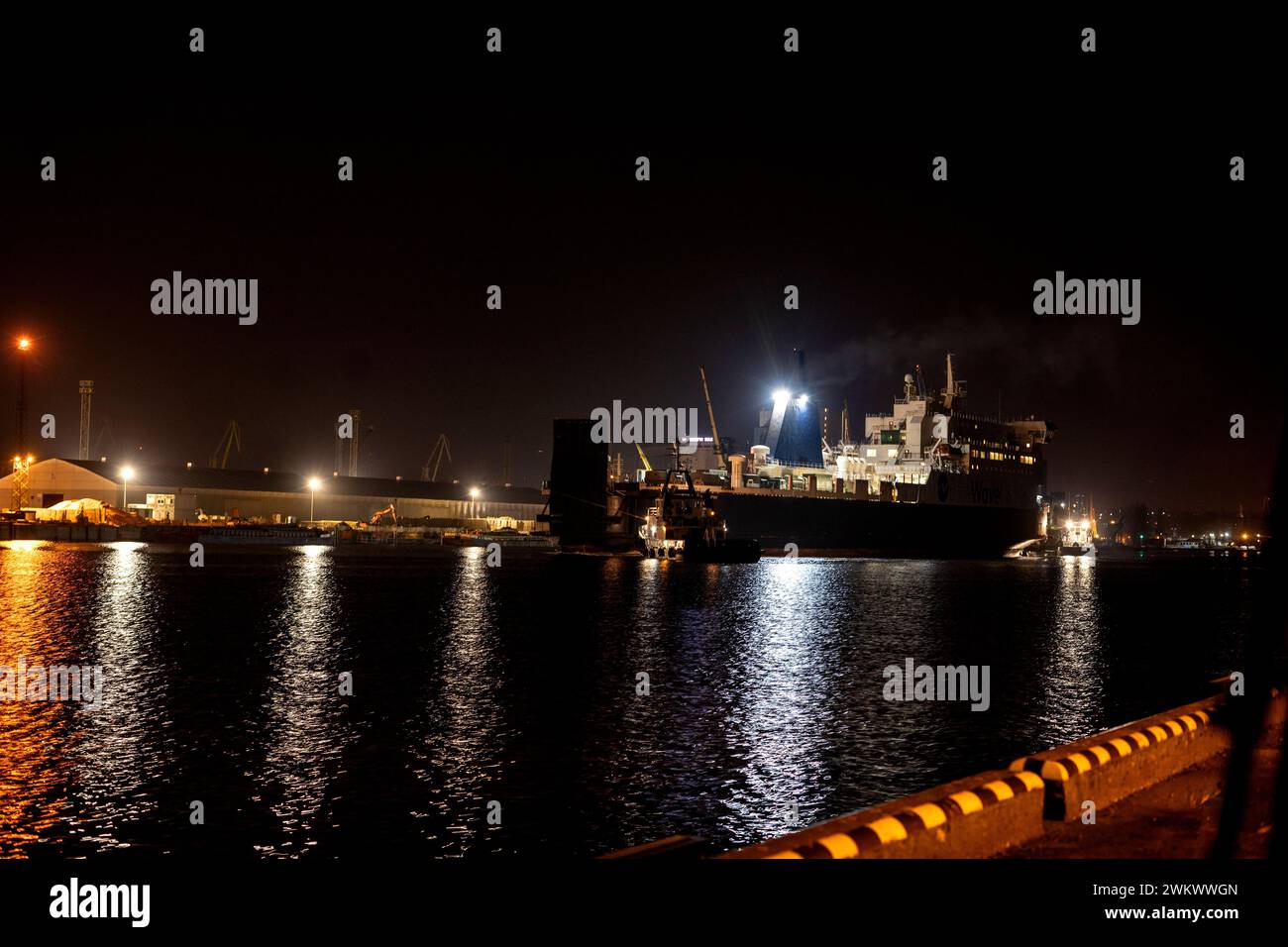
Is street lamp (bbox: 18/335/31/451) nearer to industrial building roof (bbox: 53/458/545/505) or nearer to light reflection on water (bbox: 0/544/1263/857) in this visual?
industrial building roof (bbox: 53/458/545/505)

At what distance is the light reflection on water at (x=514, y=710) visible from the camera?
13266 mm

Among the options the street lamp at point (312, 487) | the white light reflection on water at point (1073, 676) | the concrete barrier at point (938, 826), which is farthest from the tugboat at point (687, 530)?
the concrete barrier at point (938, 826)

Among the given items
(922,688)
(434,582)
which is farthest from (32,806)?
(434,582)

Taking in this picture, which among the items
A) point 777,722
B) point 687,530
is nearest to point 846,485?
point 687,530

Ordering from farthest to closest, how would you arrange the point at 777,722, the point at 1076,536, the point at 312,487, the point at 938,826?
the point at 1076,536 → the point at 312,487 → the point at 777,722 → the point at 938,826

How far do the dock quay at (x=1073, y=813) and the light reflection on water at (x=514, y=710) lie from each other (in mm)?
3811

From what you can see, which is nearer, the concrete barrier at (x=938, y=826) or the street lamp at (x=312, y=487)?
the concrete barrier at (x=938, y=826)

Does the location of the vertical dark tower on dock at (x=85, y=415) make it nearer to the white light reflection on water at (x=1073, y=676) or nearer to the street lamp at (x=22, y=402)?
the street lamp at (x=22, y=402)

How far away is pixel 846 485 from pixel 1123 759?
336 ft

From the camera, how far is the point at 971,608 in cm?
4803

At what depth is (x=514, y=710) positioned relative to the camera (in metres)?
20.8

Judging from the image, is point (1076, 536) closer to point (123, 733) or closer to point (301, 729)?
point (301, 729)
